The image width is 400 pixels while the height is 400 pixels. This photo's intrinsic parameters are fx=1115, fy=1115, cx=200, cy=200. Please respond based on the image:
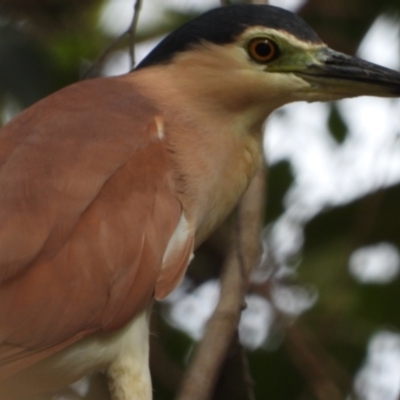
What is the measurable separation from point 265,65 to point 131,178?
1.47 ft

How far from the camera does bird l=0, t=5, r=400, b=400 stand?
2309 millimetres

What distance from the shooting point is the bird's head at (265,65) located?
8.64ft

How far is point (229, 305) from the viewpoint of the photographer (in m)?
2.62

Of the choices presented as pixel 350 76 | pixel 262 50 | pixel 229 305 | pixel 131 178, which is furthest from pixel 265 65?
pixel 229 305

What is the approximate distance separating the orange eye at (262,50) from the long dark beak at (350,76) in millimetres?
88

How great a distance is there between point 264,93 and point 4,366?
0.90 meters

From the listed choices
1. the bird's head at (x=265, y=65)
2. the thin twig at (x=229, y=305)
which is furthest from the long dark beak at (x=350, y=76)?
the thin twig at (x=229, y=305)

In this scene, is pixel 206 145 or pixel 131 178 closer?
pixel 131 178

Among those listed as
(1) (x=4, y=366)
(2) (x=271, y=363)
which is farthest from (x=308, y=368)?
(1) (x=4, y=366)

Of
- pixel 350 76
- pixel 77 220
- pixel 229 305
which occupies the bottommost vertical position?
pixel 229 305

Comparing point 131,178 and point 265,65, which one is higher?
point 265,65

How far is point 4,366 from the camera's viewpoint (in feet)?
7.31

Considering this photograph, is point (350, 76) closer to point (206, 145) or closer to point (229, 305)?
point (206, 145)

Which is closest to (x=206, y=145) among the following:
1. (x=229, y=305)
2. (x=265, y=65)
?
(x=265, y=65)
